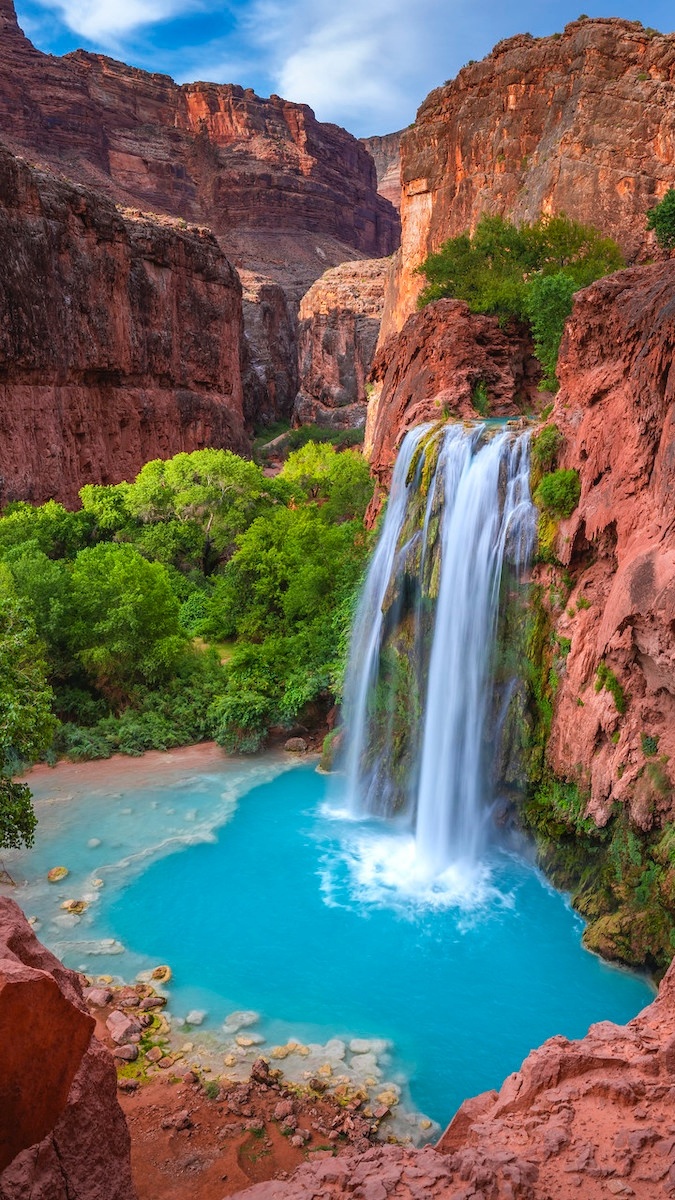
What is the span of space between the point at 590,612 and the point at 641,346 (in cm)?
487

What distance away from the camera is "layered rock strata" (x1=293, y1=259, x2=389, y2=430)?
66938 millimetres

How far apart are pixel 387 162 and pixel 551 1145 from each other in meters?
163

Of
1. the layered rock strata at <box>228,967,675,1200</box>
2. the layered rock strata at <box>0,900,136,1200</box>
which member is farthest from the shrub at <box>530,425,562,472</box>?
the layered rock strata at <box>0,900,136,1200</box>

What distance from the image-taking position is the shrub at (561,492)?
1517 cm

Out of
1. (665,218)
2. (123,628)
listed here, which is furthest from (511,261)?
(123,628)

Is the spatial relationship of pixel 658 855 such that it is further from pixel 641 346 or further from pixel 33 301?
pixel 33 301

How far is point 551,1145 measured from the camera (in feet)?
17.2

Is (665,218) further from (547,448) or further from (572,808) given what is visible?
(572,808)

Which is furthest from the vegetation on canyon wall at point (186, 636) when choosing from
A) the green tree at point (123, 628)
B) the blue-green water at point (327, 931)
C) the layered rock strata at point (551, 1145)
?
the layered rock strata at point (551, 1145)

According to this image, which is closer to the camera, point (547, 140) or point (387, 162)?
point (547, 140)

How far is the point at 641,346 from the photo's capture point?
13.6 meters

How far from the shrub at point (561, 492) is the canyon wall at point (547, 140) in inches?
925

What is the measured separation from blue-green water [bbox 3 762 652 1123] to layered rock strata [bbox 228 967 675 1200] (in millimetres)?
3218

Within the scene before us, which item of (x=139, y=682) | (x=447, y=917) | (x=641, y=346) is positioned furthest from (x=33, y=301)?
(x=447, y=917)
